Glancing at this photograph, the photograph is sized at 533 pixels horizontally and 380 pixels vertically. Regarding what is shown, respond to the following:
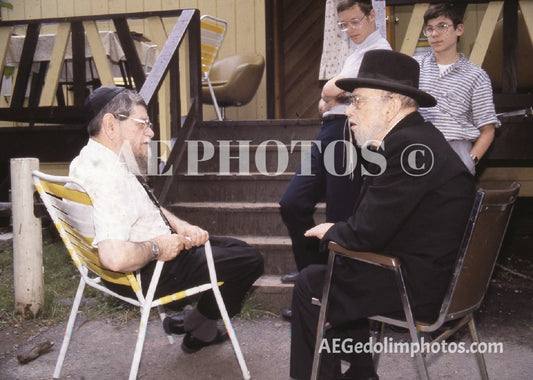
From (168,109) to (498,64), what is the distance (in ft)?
11.1

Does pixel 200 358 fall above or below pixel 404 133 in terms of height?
below

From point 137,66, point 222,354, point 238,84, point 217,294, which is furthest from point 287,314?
point 238,84

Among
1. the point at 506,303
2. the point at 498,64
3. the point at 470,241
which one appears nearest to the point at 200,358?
the point at 470,241

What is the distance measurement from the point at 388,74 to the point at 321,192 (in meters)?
1.19

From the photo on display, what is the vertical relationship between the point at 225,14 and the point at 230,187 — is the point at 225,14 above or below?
above

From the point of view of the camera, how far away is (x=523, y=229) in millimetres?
5664

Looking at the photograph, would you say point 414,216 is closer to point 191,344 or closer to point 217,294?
point 217,294

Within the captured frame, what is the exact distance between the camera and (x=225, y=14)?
24.1ft

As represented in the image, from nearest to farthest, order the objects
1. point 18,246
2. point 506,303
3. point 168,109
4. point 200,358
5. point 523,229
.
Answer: point 200,358, point 18,246, point 506,303, point 168,109, point 523,229

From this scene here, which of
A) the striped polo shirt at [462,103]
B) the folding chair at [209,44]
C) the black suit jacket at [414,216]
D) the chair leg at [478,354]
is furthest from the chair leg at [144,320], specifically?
the folding chair at [209,44]

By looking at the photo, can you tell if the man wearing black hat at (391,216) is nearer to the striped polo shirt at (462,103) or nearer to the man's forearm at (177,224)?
the man's forearm at (177,224)

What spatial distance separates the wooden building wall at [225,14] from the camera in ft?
23.7

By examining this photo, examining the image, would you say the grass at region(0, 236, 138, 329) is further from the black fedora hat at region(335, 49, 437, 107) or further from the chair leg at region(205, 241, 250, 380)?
the black fedora hat at region(335, 49, 437, 107)

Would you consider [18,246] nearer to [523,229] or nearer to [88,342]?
[88,342]
